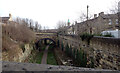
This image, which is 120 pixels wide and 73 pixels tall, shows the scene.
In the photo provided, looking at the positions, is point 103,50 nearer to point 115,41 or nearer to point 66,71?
point 115,41

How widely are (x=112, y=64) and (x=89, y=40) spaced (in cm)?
450

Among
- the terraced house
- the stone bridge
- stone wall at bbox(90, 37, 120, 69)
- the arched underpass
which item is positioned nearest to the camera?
stone wall at bbox(90, 37, 120, 69)

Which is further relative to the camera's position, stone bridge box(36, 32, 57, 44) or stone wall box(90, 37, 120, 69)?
stone bridge box(36, 32, 57, 44)

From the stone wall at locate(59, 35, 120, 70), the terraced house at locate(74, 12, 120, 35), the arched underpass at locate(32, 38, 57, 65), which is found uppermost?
the terraced house at locate(74, 12, 120, 35)

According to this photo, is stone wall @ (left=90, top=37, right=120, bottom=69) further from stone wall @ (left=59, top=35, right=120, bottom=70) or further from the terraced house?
the terraced house

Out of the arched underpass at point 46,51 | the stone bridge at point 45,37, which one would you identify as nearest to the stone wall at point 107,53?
the arched underpass at point 46,51

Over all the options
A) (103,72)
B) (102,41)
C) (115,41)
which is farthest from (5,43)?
(103,72)

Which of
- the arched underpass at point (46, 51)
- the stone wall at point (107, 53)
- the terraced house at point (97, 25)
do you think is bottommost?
the arched underpass at point (46, 51)

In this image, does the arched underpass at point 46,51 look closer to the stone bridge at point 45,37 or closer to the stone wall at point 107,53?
the stone bridge at point 45,37

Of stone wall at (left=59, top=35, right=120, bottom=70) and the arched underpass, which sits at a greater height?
stone wall at (left=59, top=35, right=120, bottom=70)

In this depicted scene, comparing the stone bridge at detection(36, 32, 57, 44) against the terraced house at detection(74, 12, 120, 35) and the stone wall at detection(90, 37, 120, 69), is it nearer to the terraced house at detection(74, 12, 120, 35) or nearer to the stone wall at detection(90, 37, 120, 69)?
the terraced house at detection(74, 12, 120, 35)

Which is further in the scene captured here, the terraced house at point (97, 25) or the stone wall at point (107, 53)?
the terraced house at point (97, 25)

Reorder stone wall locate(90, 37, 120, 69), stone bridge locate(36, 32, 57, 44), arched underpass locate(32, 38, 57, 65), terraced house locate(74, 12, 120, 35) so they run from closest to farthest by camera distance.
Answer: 1. stone wall locate(90, 37, 120, 69)
2. terraced house locate(74, 12, 120, 35)
3. arched underpass locate(32, 38, 57, 65)
4. stone bridge locate(36, 32, 57, 44)

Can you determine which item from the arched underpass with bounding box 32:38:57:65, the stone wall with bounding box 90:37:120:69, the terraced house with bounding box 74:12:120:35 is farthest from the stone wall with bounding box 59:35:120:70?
the arched underpass with bounding box 32:38:57:65
